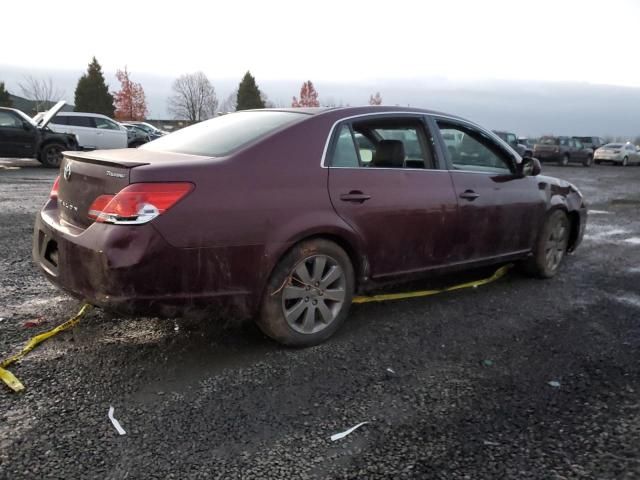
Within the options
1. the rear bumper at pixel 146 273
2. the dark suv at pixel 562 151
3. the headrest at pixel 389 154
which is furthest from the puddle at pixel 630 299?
the dark suv at pixel 562 151

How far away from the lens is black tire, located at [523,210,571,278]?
5.32m

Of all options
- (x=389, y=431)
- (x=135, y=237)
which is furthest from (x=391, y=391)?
(x=135, y=237)

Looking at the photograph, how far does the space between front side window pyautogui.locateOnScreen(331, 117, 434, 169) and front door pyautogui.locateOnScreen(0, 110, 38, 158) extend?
49.5ft

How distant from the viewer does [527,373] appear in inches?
131

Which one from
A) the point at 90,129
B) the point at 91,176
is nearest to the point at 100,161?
the point at 91,176

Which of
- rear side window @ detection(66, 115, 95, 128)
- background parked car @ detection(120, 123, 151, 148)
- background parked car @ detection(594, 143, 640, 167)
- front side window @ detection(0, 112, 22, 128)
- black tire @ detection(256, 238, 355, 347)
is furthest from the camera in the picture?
background parked car @ detection(594, 143, 640, 167)

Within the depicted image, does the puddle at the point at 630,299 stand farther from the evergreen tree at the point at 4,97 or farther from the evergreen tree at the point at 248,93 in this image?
the evergreen tree at the point at 248,93

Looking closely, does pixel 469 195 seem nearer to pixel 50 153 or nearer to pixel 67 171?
pixel 67 171

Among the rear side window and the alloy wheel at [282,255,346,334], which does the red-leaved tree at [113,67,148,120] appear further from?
the alloy wheel at [282,255,346,334]

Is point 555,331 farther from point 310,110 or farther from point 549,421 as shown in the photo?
point 310,110

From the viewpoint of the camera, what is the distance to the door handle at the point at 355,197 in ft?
11.9

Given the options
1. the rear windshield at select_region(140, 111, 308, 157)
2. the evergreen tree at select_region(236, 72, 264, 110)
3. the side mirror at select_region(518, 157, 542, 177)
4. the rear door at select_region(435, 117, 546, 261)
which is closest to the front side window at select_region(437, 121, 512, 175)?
the rear door at select_region(435, 117, 546, 261)

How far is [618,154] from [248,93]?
35.0 meters

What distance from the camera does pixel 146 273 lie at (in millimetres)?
2904
